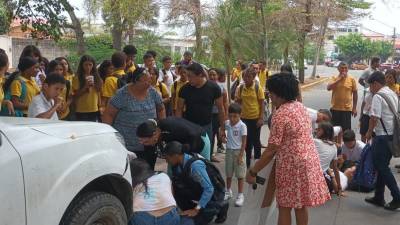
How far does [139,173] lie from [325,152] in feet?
7.65

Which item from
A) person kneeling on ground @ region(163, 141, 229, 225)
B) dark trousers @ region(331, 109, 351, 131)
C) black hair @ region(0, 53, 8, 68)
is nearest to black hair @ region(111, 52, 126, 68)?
black hair @ region(0, 53, 8, 68)

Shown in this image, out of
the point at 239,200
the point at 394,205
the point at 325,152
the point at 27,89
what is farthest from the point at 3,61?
the point at 394,205

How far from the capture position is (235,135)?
5898mm

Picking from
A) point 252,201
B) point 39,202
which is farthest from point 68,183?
point 252,201

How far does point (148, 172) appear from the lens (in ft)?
14.1

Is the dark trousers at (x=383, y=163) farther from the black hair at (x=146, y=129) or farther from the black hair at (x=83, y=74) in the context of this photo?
the black hair at (x=83, y=74)

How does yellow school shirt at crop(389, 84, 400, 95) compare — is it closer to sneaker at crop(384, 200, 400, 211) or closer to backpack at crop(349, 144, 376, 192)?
backpack at crop(349, 144, 376, 192)

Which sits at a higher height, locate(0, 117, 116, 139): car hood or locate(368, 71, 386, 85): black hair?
locate(368, 71, 386, 85): black hair

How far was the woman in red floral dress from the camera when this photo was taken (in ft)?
12.6

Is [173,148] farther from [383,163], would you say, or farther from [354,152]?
[354,152]

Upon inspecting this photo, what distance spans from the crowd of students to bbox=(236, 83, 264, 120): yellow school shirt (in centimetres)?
1

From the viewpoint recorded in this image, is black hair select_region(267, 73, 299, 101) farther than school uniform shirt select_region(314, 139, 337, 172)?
No

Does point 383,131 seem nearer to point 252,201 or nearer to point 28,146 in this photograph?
point 252,201

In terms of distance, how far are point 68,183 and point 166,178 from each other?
4.71 feet
